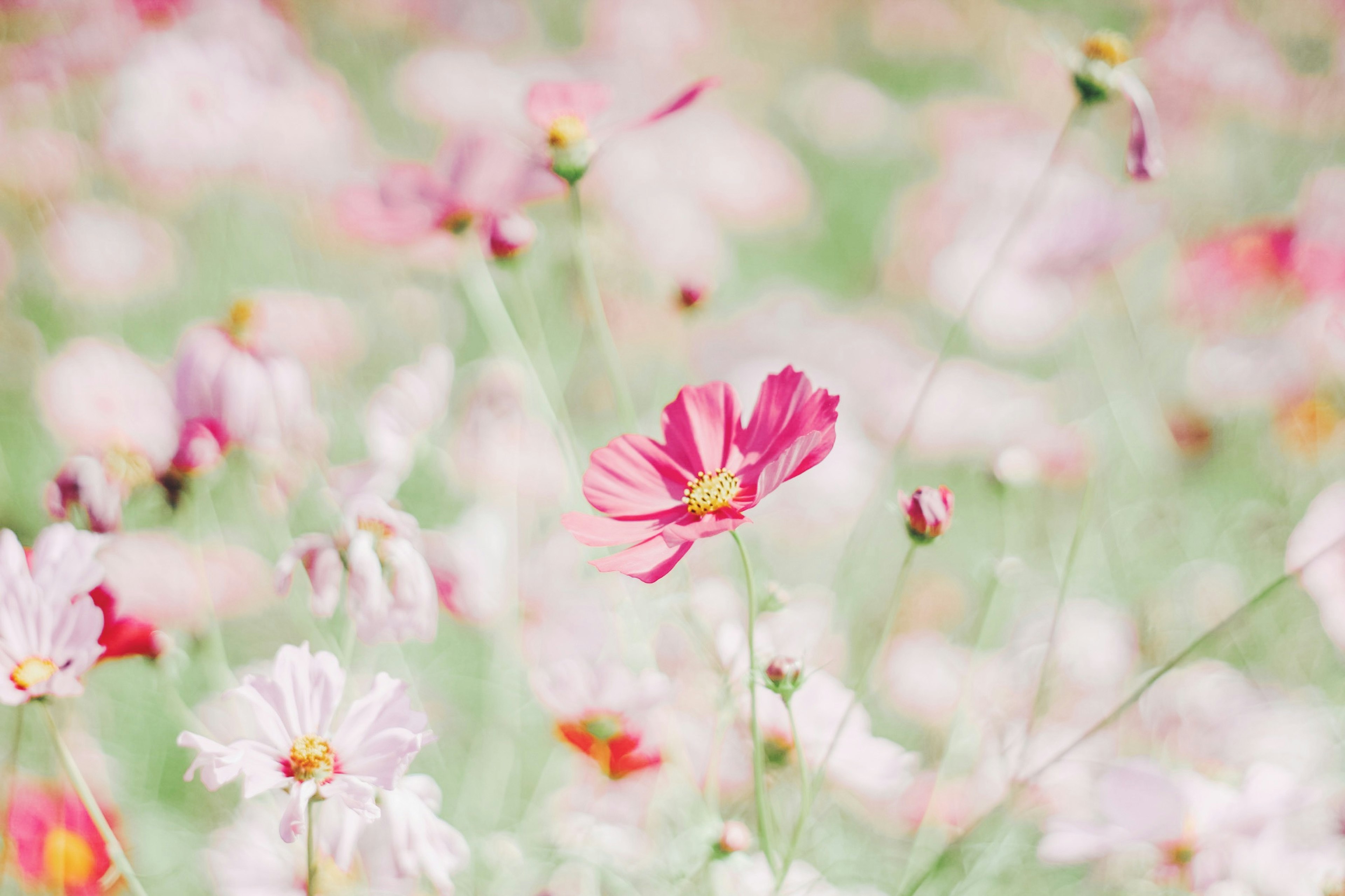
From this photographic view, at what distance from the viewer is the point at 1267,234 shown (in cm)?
63

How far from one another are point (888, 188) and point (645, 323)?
0.69 m

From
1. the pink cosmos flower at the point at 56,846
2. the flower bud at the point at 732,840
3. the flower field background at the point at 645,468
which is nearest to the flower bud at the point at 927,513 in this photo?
the flower field background at the point at 645,468

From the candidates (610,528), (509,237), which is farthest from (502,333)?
(610,528)

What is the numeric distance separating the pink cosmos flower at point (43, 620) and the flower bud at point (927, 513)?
0.25 meters

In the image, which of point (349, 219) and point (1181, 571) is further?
point (1181, 571)

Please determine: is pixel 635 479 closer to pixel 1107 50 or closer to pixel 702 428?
pixel 702 428

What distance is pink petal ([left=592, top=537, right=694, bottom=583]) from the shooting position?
0.81 ft

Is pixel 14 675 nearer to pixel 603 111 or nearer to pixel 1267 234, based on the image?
pixel 603 111

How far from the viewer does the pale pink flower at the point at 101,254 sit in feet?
2.40

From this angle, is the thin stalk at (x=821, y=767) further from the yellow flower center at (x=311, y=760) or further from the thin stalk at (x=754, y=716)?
the yellow flower center at (x=311, y=760)

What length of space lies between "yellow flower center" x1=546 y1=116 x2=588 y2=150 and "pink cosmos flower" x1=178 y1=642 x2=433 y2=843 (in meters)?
0.22

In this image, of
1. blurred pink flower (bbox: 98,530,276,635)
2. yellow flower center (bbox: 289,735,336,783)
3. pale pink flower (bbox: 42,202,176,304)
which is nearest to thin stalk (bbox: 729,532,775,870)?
yellow flower center (bbox: 289,735,336,783)

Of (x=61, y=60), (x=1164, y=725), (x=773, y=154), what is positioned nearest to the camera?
(x=1164, y=725)


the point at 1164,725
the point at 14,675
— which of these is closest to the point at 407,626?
the point at 14,675
